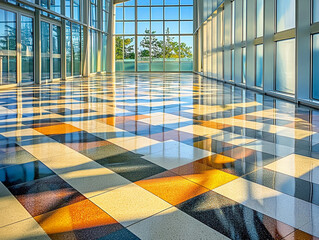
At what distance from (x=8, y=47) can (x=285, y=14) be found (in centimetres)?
1042

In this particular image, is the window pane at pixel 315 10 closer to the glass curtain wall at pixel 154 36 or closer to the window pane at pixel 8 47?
the window pane at pixel 8 47

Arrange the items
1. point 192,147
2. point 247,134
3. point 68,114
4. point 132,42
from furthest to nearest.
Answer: point 132,42 → point 68,114 → point 247,134 → point 192,147

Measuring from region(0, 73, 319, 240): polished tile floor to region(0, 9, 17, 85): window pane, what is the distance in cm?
797

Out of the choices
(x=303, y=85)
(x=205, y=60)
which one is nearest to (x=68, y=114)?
(x=303, y=85)

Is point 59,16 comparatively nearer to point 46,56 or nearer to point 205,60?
point 46,56

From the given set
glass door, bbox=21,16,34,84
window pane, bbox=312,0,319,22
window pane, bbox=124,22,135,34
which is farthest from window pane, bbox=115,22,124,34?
window pane, bbox=312,0,319,22

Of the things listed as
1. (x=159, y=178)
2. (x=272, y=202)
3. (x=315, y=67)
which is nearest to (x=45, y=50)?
(x=315, y=67)

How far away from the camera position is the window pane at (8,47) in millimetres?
13203

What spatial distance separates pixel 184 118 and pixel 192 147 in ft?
7.50

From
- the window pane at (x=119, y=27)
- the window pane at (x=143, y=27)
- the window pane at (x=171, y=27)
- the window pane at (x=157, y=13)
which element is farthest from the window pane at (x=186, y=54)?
the window pane at (x=119, y=27)

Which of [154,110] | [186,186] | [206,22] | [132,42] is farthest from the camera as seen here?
[132,42]

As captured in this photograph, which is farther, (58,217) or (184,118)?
(184,118)

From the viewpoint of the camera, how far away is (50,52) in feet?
57.8

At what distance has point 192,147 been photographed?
4.49 metres
